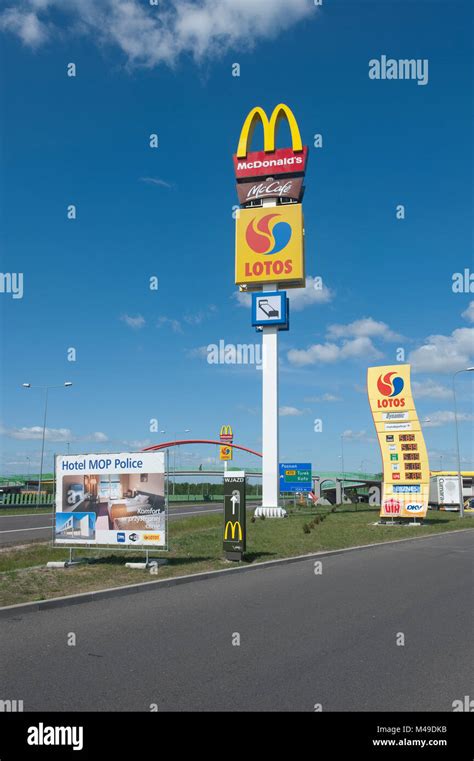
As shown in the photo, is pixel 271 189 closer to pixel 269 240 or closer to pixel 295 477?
pixel 269 240

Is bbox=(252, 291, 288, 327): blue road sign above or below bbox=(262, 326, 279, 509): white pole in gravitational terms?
above

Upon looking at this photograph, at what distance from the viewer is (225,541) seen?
46.9 feet

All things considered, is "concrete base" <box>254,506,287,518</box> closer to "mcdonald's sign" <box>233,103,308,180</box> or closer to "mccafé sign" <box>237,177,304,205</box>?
"mccafé sign" <box>237,177,304,205</box>

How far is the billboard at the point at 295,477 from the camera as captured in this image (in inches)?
1841

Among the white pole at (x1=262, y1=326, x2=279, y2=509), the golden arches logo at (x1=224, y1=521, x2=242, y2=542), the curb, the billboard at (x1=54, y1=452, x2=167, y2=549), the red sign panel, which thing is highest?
the red sign panel

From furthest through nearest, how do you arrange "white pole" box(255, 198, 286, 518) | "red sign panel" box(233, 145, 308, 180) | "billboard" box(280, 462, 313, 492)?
"billboard" box(280, 462, 313, 492)
"red sign panel" box(233, 145, 308, 180)
"white pole" box(255, 198, 286, 518)

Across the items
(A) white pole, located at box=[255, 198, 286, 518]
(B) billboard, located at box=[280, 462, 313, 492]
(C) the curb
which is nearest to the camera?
(C) the curb

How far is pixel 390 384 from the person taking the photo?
101 feet

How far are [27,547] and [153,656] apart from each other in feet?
37.5

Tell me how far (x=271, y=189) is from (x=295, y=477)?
2181 cm

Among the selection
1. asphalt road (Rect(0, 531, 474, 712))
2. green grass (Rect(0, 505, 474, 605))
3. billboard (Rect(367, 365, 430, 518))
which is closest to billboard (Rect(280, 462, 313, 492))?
billboard (Rect(367, 365, 430, 518))

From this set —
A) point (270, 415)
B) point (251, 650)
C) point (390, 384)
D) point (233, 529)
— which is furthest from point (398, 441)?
point (251, 650)

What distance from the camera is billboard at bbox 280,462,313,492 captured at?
153 feet
